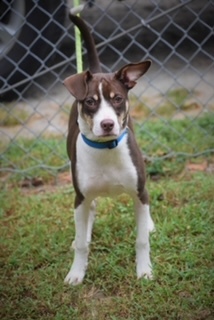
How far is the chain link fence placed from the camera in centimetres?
421

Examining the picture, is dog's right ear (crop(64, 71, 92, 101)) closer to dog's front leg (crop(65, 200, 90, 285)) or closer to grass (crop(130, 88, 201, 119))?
dog's front leg (crop(65, 200, 90, 285))

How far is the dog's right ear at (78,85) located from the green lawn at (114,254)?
0.96m

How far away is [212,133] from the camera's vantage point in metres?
4.46

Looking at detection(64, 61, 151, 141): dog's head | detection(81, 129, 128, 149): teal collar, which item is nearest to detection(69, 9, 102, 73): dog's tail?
detection(64, 61, 151, 141): dog's head

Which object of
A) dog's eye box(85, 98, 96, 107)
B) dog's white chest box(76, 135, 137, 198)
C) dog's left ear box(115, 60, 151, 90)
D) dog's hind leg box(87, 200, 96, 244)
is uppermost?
dog's left ear box(115, 60, 151, 90)

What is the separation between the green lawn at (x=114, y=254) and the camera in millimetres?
2834

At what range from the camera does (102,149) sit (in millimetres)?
2877

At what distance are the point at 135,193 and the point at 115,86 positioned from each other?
1.83ft

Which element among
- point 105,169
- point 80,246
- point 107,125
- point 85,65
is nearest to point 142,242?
point 80,246

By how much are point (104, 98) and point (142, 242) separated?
80 cm

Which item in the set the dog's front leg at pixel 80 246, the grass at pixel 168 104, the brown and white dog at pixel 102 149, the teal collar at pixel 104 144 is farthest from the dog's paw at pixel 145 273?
the grass at pixel 168 104

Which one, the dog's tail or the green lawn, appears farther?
the dog's tail

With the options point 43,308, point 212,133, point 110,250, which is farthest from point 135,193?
point 212,133

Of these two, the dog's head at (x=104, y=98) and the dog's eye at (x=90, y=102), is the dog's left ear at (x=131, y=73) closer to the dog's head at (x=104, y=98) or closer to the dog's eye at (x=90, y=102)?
the dog's head at (x=104, y=98)
